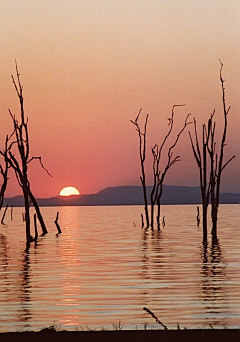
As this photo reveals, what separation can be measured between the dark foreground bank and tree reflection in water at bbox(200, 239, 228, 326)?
287 centimetres

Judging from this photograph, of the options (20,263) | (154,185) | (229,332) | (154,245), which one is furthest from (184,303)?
(154,185)

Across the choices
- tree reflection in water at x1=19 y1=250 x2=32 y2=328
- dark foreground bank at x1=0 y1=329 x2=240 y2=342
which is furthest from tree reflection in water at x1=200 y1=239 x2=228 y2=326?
dark foreground bank at x1=0 y1=329 x2=240 y2=342

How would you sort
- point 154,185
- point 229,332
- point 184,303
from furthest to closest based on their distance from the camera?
point 154,185 → point 184,303 → point 229,332

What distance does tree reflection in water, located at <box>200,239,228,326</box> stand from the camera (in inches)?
316

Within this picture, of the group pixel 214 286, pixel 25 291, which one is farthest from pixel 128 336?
pixel 214 286

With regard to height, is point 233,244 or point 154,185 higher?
point 154,185

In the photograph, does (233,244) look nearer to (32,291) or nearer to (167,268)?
(167,268)

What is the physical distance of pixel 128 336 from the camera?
15.0ft

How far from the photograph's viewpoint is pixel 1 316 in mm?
8203

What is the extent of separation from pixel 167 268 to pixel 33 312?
6341 millimetres

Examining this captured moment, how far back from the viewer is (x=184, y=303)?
30.2 feet

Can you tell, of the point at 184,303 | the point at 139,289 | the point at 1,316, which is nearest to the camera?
the point at 1,316

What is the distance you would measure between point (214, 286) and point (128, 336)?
6.89 m

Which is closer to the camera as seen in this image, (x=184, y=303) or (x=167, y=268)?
(x=184, y=303)
